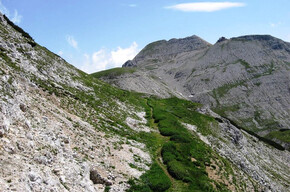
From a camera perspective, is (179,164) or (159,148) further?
(159,148)

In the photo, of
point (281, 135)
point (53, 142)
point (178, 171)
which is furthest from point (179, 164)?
point (281, 135)

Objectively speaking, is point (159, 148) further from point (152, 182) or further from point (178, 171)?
point (152, 182)

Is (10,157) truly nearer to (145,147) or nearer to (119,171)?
(119,171)

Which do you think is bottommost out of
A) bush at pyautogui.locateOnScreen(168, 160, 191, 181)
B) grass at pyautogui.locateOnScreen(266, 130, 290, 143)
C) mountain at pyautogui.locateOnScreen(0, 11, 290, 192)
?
grass at pyautogui.locateOnScreen(266, 130, 290, 143)

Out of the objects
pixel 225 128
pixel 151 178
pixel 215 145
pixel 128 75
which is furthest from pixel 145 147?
pixel 128 75

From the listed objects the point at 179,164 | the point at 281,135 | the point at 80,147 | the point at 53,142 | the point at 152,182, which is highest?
the point at 53,142

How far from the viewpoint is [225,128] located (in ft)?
208

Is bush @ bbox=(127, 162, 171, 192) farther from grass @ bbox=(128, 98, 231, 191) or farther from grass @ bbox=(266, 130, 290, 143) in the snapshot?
grass @ bbox=(266, 130, 290, 143)

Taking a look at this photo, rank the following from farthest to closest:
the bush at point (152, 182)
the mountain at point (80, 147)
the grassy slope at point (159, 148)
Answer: the grassy slope at point (159, 148), the bush at point (152, 182), the mountain at point (80, 147)

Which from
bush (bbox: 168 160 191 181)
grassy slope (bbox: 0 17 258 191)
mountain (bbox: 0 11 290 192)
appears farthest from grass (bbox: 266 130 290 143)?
bush (bbox: 168 160 191 181)

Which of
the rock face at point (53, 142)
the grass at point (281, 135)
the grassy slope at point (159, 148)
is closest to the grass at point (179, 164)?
the grassy slope at point (159, 148)

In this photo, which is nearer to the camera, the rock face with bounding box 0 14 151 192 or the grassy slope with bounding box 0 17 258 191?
the rock face with bounding box 0 14 151 192

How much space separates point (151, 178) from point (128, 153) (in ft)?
14.8

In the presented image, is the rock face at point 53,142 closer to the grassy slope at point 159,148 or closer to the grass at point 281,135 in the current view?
the grassy slope at point 159,148
